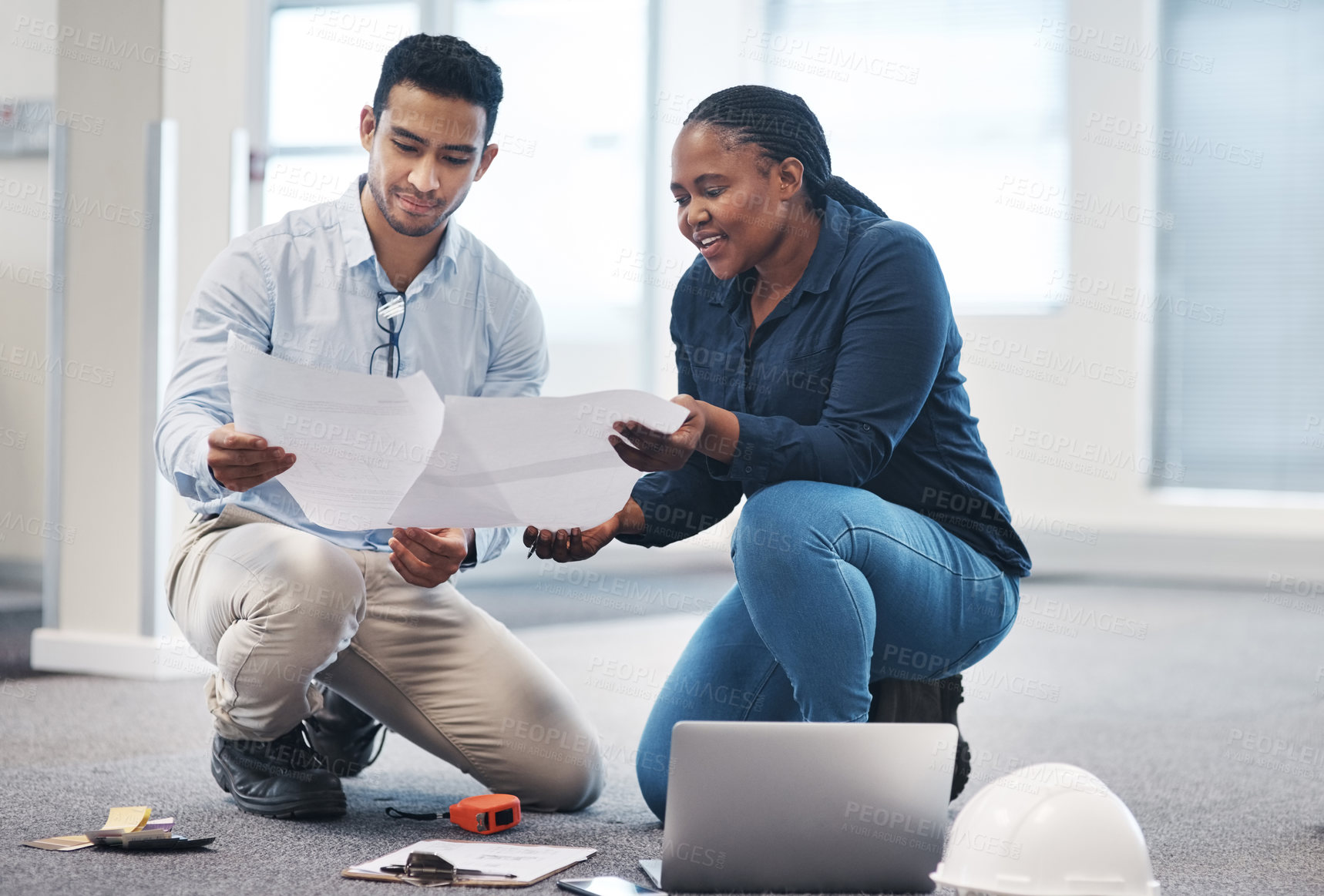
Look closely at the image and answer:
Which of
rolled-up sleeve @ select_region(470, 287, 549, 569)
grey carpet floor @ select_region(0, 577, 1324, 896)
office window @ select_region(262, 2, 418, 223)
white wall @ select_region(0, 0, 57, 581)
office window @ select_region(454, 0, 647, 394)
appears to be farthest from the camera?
office window @ select_region(454, 0, 647, 394)

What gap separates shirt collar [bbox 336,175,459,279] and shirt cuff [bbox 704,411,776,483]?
491 millimetres

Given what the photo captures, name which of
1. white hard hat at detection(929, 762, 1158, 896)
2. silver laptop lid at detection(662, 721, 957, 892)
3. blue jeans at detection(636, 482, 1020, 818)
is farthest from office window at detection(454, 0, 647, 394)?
white hard hat at detection(929, 762, 1158, 896)

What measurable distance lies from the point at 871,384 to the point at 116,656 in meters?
1.86

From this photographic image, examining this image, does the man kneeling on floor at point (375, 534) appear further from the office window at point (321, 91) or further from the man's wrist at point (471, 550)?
the office window at point (321, 91)

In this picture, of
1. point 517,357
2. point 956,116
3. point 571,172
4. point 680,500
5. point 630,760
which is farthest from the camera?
point 956,116

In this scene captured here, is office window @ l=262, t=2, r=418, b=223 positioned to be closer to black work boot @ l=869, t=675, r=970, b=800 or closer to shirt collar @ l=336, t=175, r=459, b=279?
shirt collar @ l=336, t=175, r=459, b=279

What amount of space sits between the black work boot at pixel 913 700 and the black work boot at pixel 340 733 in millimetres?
685

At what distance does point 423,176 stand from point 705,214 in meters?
0.35

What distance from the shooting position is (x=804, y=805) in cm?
116

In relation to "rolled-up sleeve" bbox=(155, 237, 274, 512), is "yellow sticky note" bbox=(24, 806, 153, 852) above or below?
below

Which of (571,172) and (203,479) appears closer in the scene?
(203,479)

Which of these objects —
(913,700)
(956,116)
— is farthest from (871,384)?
(956,116)

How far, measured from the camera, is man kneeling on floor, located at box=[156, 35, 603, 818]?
1420 mm

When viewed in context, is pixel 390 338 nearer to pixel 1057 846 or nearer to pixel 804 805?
pixel 804 805
